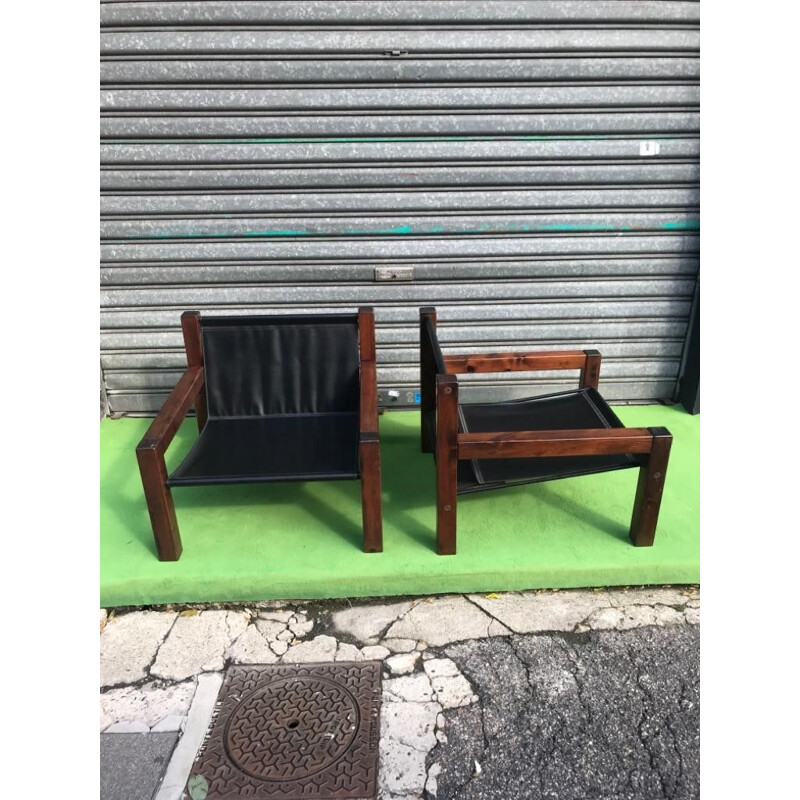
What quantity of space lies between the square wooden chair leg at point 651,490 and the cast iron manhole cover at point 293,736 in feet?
4.71

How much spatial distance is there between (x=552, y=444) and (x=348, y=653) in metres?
1.28

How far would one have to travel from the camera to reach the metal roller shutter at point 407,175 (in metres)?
3.60

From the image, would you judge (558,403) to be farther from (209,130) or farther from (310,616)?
(209,130)

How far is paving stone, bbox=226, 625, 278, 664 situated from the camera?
8.73ft

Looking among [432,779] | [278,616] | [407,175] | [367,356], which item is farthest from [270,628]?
[407,175]

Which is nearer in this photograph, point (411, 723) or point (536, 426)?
point (411, 723)

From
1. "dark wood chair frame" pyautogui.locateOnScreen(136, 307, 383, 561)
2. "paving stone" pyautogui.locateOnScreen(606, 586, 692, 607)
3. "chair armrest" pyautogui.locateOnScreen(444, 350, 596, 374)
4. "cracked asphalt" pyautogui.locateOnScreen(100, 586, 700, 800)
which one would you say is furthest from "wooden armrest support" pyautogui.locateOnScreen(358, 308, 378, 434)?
"paving stone" pyautogui.locateOnScreen(606, 586, 692, 607)

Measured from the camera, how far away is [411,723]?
2363mm

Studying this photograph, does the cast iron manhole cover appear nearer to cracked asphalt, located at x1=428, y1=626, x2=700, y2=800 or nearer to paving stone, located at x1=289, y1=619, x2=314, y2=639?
paving stone, located at x1=289, y1=619, x2=314, y2=639

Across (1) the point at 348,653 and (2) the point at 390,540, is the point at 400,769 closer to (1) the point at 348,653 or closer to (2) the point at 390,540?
(1) the point at 348,653

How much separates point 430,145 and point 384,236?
2.02 ft

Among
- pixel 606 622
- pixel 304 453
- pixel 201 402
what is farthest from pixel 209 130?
pixel 606 622

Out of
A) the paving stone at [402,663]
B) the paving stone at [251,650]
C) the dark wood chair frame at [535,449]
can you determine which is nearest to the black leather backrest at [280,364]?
the dark wood chair frame at [535,449]

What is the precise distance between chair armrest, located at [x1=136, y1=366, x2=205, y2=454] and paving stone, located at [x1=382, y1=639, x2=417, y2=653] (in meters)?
1.32
